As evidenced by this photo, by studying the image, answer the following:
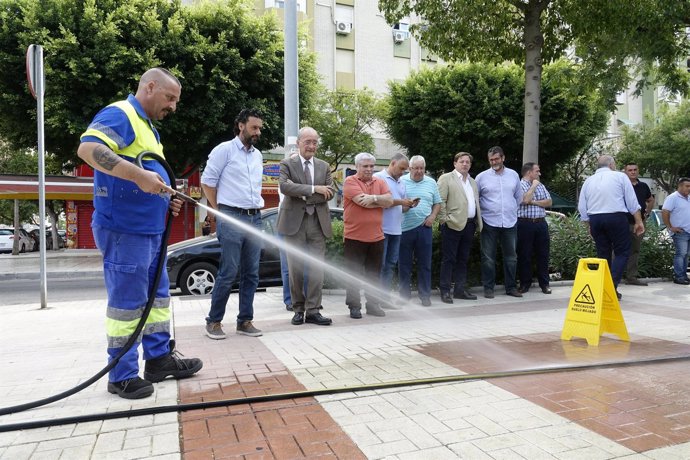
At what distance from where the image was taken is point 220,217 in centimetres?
479

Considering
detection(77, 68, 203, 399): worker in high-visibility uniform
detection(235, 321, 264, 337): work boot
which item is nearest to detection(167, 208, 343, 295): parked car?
detection(235, 321, 264, 337): work boot

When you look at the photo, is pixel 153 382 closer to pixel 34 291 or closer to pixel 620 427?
pixel 620 427

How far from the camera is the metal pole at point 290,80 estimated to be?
25.8 feet

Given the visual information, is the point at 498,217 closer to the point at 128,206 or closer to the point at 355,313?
the point at 355,313

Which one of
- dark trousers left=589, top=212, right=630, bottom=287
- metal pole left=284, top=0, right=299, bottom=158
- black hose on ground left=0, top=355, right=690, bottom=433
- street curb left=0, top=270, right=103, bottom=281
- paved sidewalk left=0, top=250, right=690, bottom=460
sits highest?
metal pole left=284, top=0, right=299, bottom=158

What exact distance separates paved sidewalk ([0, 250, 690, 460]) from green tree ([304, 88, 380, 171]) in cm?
2061

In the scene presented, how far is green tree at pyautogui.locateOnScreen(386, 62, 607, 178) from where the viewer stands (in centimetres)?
2305

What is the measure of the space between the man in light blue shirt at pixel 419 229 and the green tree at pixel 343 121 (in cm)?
1882

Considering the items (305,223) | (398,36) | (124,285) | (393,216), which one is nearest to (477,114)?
(398,36)

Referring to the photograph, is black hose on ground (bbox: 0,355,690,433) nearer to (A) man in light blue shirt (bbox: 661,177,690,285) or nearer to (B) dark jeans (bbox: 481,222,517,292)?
(B) dark jeans (bbox: 481,222,517,292)

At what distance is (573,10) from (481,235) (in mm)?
5049

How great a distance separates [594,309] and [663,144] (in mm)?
34981

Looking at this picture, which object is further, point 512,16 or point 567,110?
point 567,110

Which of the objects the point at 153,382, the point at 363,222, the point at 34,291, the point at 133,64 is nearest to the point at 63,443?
the point at 153,382
